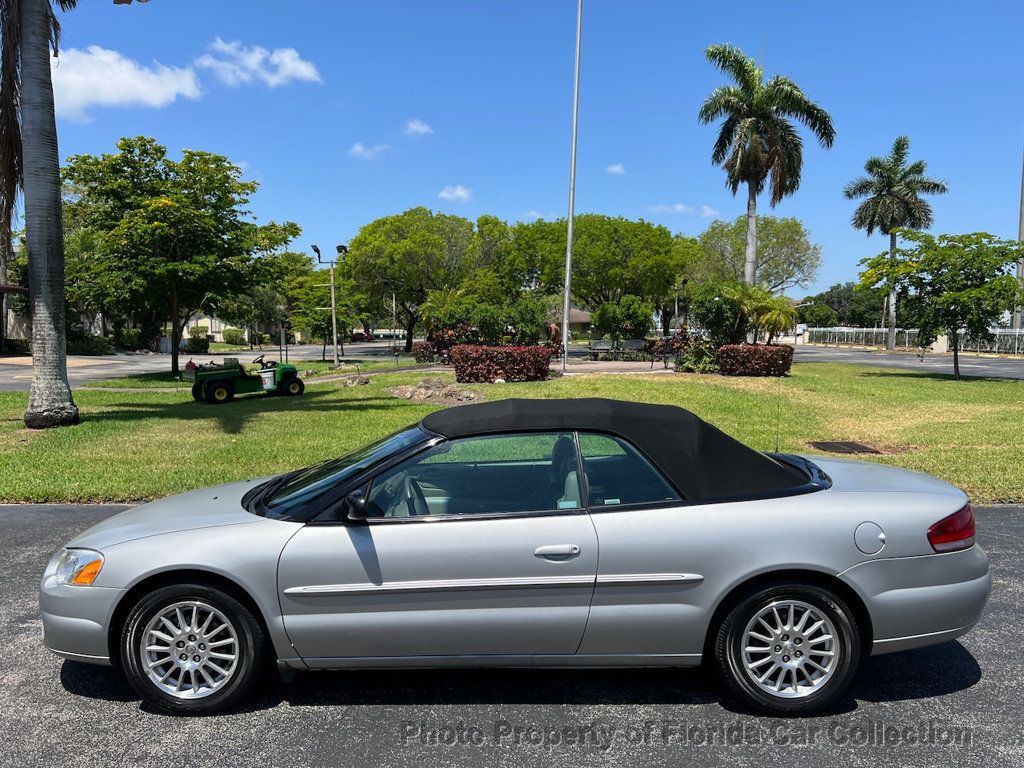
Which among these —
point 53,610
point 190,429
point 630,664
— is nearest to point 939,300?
point 190,429

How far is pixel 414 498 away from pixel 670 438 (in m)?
1.30

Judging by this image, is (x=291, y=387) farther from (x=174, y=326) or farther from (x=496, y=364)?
(x=174, y=326)

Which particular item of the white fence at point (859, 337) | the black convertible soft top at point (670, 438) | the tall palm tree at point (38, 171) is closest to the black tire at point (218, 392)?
the tall palm tree at point (38, 171)

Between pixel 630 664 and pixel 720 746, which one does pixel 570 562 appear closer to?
pixel 630 664

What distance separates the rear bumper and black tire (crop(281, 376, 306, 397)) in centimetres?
1727

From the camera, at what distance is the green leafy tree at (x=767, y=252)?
55.2m

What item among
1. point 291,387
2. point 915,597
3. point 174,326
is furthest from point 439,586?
point 174,326

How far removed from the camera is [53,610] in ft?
10.6

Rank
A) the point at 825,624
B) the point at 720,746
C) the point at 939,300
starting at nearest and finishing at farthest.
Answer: the point at 720,746 → the point at 825,624 → the point at 939,300

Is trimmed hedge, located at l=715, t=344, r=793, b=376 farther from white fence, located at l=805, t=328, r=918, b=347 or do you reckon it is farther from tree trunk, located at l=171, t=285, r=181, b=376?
white fence, located at l=805, t=328, r=918, b=347

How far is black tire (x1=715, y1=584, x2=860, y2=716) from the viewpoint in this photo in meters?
3.12

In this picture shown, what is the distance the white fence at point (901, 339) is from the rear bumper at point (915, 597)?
37.0 meters

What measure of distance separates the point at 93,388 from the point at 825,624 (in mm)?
22414

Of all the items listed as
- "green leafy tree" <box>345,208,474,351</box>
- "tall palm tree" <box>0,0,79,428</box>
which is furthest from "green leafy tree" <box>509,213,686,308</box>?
"tall palm tree" <box>0,0,79,428</box>
